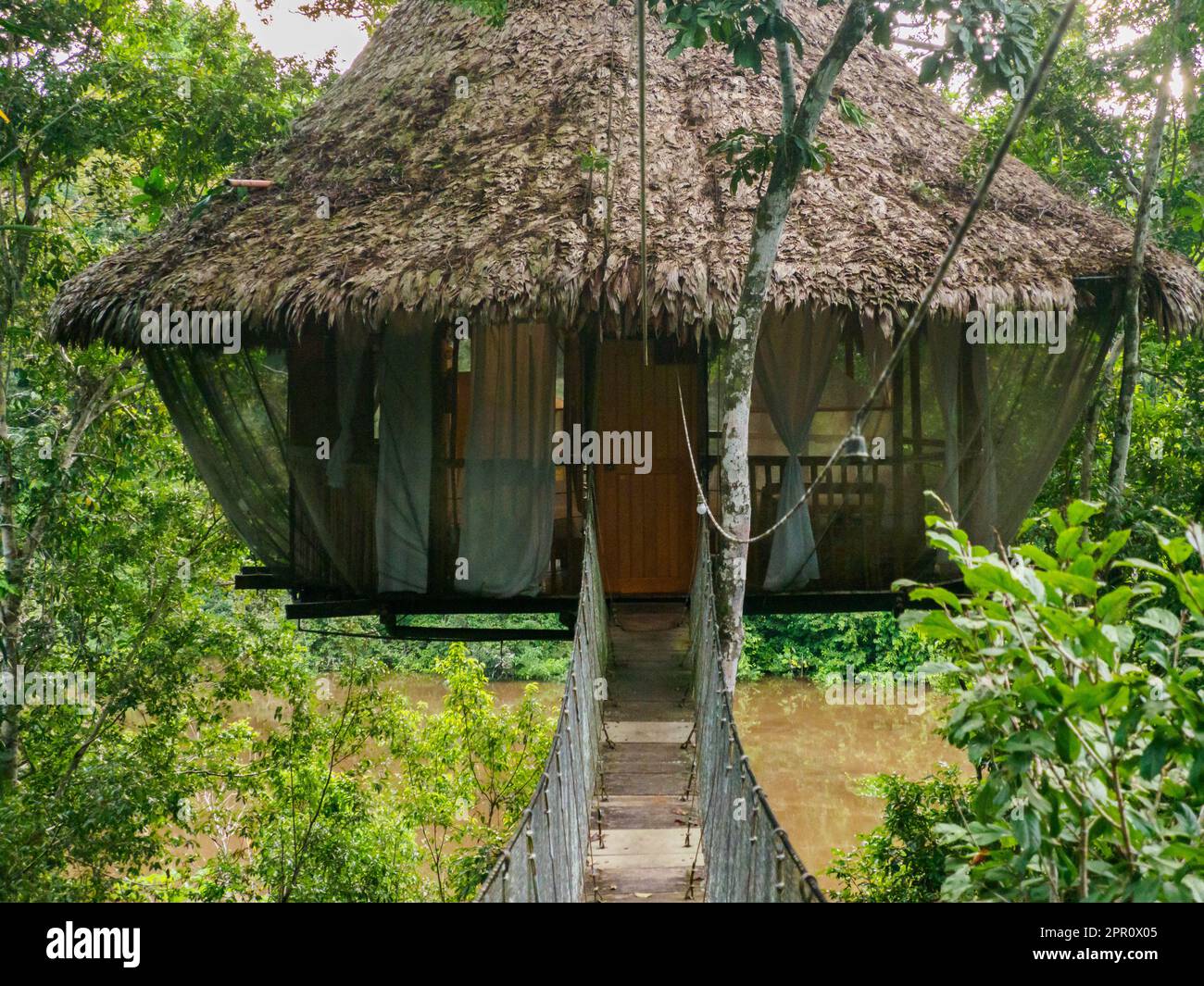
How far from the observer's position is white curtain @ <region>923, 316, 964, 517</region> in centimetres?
553

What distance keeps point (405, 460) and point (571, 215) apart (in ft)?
4.99

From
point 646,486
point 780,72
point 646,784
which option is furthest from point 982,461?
point 646,784

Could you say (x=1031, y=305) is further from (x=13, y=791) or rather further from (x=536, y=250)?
(x=13, y=791)

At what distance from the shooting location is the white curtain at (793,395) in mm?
5492

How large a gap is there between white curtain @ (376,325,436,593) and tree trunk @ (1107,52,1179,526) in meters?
3.44

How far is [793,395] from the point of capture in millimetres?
Answer: 5516

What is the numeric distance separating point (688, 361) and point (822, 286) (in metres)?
1.23

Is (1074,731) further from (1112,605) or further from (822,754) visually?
(822,754)

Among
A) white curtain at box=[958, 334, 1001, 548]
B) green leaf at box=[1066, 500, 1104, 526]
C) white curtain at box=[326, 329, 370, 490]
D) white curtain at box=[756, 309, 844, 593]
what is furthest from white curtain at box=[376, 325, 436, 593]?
green leaf at box=[1066, 500, 1104, 526]

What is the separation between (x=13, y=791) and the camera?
715 cm

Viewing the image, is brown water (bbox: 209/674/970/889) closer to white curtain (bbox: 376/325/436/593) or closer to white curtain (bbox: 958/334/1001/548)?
white curtain (bbox: 958/334/1001/548)
